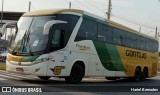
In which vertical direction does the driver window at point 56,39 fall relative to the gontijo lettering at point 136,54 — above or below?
above

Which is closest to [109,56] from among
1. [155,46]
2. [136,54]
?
[136,54]

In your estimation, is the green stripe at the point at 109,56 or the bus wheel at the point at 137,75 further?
the bus wheel at the point at 137,75

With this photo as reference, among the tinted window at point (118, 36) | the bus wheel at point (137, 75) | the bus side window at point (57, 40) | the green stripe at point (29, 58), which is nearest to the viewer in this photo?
the green stripe at point (29, 58)

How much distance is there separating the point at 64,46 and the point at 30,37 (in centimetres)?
148

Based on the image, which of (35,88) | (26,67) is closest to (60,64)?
(26,67)

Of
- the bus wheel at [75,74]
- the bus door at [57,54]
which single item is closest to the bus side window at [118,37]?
the bus wheel at [75,74]

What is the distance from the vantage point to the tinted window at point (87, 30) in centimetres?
1733

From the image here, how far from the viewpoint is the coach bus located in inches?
610

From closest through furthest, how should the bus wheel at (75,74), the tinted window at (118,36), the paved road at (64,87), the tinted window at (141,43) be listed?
the paved road at (64,87), the bus wheel at (75,74), the tinted window at (118,36), the tinted window at (141,43)

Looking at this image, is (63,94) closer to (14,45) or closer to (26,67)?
(26,67)

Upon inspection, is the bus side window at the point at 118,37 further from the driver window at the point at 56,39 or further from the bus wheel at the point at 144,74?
the driver window at the point at 56,39

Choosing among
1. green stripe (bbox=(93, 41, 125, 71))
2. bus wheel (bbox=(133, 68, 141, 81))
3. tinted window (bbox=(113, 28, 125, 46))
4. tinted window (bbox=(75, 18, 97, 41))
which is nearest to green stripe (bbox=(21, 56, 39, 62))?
tinted window (bbox=(75, 18, 97, 41))

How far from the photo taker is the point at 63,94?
12555mm

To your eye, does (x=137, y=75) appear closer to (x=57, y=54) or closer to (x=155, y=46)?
(x=155, y=46)
